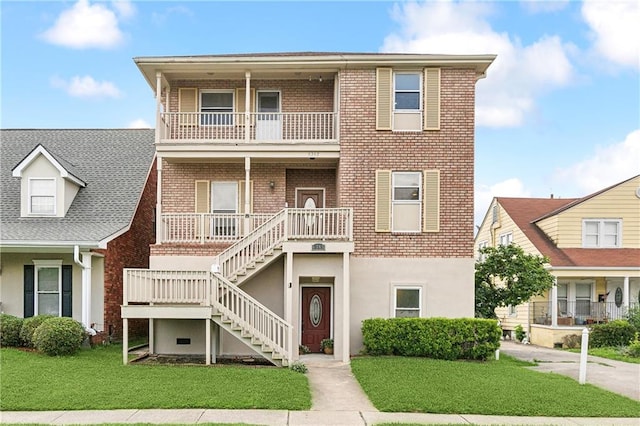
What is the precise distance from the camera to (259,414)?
29.7 ft

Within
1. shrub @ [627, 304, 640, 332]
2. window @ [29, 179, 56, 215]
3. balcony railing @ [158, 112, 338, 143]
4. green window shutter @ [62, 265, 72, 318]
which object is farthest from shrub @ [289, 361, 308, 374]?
shrub @ [627, 304, 640, 332]

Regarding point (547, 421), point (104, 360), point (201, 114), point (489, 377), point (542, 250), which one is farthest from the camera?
point (542, 250)

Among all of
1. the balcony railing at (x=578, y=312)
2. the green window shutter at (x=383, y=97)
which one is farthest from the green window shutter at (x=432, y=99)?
the balcony railing at (x=578, y=312)

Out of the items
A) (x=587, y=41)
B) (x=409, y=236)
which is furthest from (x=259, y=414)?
(x=587, y=41)

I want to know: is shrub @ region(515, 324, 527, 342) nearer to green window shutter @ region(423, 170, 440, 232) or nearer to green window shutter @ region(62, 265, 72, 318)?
green window shutter @ region(423, 170, 440, 232)

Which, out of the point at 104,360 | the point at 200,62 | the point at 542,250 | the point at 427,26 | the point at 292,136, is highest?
the point at 427,26

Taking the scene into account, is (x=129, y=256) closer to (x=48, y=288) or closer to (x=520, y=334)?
(x=48, y=288)

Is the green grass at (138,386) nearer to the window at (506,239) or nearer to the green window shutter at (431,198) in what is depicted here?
the green window shutter at (431,198)

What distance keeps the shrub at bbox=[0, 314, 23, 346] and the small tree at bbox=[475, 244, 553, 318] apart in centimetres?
1381

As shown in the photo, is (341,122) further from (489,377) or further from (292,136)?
(489,377)

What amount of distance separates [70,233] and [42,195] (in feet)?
7.65

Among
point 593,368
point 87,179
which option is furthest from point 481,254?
point 87,179

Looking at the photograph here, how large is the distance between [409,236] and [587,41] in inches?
353

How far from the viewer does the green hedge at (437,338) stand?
563 inches
